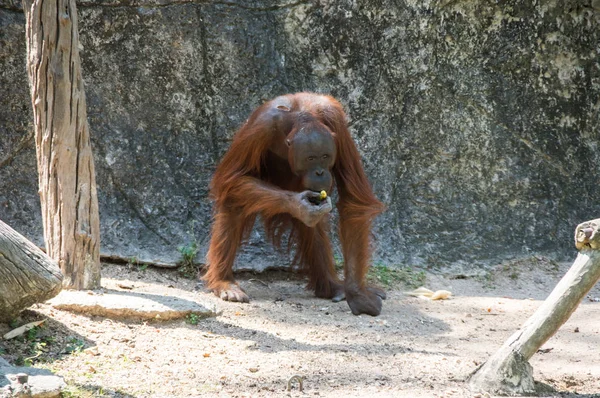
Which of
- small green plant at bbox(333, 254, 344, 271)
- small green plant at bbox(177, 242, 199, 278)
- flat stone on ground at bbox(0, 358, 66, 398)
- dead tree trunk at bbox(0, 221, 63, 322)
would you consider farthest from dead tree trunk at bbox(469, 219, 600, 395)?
small green plant at bbox(177, 242, 199, 278)

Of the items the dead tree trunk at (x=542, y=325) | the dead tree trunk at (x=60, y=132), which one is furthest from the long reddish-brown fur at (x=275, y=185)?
the dead tree trunk at (x=542, y=325)

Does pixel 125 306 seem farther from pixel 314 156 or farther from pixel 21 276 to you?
pixel 314 156

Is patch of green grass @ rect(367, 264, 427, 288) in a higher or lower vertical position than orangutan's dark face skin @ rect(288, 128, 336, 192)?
lower

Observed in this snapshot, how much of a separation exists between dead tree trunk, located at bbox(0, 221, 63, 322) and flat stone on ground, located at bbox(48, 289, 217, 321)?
1.32 ft

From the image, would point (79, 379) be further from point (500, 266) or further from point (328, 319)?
point (500, 266)

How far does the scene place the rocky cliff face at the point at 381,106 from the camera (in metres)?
5.71

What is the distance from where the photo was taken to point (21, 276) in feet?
11.7

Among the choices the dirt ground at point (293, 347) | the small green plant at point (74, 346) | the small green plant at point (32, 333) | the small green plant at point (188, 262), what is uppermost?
the small green plant at point (188, 262)

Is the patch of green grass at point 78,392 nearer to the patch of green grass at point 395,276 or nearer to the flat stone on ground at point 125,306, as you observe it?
the flat stone on ground at point 125,306

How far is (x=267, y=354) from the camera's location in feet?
12.6

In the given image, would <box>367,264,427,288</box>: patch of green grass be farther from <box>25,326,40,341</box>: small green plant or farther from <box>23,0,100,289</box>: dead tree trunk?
<box>25,326,40,341</box>: small green plant

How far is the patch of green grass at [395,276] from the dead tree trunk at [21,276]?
255 centimetres

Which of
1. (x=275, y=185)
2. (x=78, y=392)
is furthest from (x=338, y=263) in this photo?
(x=78, y=392)

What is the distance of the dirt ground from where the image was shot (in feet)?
11.1
